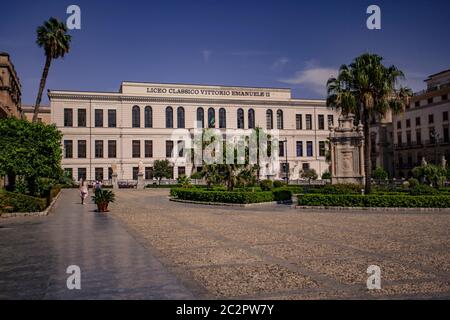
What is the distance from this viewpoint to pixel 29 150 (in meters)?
25.2

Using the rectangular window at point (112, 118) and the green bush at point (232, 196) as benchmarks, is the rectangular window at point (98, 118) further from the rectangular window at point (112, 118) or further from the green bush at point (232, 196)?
the green bush at point (232, 196)

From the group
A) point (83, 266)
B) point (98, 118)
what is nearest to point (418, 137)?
point (98, 118)

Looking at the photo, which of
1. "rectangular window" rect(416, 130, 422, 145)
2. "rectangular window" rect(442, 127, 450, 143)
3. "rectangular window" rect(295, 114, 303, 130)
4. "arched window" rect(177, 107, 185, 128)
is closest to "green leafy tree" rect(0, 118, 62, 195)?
"arched window" rect(177, 107, 185, 128)

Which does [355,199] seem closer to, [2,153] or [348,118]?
[348,118]

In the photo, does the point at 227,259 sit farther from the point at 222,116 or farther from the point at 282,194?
the point at 222,116

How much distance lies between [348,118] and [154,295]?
26.3m

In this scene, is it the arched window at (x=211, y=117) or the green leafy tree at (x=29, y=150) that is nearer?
the green leafy tree at (x=29, y=150)

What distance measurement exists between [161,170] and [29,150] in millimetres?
37715

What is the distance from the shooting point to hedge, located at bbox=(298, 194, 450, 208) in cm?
1970

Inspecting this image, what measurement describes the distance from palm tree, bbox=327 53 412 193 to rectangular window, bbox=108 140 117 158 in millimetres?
49518

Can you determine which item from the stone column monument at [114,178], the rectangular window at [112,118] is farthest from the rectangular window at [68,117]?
the stone column monument at [114,178]

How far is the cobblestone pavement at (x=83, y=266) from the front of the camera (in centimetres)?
604

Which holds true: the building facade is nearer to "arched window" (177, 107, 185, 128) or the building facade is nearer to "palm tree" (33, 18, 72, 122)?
"arched window" (177, 107, 185, 128)

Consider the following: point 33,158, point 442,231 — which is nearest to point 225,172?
point 33,158
